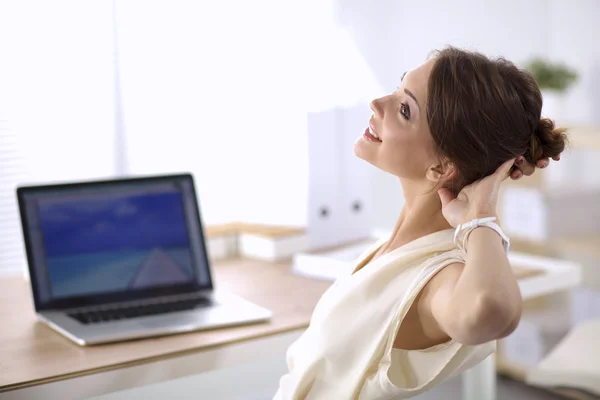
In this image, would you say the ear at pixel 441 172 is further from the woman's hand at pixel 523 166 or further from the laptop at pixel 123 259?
the laptop at pixel 123 259

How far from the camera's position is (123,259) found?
5.76 feet

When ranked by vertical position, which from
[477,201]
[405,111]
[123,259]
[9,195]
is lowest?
[9,195]

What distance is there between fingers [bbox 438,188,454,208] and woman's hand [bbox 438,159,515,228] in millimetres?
13

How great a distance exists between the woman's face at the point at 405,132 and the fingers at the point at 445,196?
0.04 meters

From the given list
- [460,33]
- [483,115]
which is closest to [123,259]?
[483,115]

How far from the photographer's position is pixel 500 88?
3.70ft

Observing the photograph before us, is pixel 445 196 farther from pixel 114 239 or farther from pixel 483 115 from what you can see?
pixel 114 239

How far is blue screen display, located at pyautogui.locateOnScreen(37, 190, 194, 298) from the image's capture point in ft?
5.57

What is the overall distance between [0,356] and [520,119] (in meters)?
0.96

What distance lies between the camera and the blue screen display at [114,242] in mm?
1699

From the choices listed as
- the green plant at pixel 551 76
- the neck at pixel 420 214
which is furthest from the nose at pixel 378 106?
the green plant at pixel 551 76

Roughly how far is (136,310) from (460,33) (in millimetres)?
2509

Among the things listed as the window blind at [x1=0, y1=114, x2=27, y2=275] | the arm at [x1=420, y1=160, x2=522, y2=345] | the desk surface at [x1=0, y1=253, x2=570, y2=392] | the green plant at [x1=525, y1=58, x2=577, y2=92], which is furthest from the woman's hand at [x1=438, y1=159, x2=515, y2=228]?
the window blind at [x1=0, y1=114, x2=27, y2=275]

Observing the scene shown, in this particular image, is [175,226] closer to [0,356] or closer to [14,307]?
[14,307]
